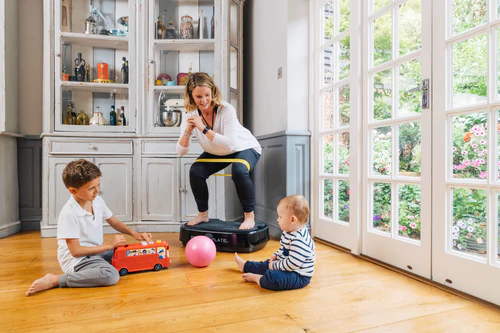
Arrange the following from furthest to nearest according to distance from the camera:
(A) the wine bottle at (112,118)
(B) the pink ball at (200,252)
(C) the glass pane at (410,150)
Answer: (A) the wine bottle at (112,118), (B) the pink ball at (200,252), (C) the glass pane at (410,150)

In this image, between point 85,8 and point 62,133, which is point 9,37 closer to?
point 85,8

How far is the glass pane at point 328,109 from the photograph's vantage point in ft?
8.59

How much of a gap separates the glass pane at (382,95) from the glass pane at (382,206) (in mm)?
414

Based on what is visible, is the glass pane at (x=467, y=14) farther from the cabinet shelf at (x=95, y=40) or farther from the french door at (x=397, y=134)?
the cabinet shelf at (x=95, y=40)

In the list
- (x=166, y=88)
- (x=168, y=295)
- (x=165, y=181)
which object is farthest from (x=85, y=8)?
(x=168, y=295)

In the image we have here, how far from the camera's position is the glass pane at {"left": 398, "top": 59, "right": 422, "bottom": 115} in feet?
5.98

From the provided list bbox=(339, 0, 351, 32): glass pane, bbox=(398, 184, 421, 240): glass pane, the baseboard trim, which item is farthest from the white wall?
the baseboard trim

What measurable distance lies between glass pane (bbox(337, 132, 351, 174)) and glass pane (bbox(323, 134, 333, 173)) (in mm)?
112

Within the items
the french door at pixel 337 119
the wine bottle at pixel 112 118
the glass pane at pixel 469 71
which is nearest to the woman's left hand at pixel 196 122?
the french door at pixel 337 119

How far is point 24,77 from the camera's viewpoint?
11.1ft

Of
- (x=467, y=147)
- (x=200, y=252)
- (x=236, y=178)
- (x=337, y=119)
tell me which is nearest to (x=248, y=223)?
(x=236, y=178)

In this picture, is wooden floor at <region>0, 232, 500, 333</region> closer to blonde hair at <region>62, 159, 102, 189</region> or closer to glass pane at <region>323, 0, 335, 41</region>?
blonde hair at <region>62, 159, 102, 189</region>

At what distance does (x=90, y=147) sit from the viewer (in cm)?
308

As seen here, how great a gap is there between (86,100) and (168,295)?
248cm
